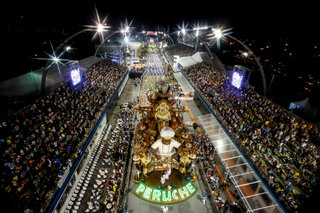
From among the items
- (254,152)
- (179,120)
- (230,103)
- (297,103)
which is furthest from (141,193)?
(297,103)

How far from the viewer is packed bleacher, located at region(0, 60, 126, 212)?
29.5 feet

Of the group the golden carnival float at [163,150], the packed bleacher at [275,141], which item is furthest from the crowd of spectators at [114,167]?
the packed bleacher at [275,141]

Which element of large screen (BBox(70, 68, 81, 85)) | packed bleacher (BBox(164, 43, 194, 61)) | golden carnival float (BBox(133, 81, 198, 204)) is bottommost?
golden carnival float (BBox(133, 81, 198, 204))

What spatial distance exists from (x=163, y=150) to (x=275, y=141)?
11977 millimetres

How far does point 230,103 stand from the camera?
21594mm

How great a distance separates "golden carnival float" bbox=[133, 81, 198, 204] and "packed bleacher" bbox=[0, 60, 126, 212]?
5.74 m

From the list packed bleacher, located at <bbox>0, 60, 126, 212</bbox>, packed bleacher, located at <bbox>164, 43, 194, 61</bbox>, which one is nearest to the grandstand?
packed bleacher, located at <bbox>0, 60, 126, 212</bbox>

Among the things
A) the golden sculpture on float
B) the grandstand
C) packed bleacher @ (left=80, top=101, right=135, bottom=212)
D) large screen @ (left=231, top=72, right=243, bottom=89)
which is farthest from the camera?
large screen @ (left=231, top=72, right=243, bottom=89)

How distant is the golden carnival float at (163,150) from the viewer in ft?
32.3

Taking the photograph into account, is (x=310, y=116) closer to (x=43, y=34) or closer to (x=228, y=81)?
(x=228, y=81)

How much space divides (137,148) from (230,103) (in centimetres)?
1625

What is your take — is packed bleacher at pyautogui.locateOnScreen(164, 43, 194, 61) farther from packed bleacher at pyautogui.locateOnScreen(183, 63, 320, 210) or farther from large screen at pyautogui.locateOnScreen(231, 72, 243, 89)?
packed bleacher at pyautogui.locateOnScreen(183, 63, 320, 210)

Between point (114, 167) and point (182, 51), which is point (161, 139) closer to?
point (114, 167)

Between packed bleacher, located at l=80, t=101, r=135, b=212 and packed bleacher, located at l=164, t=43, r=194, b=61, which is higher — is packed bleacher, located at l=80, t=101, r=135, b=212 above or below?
below
